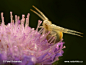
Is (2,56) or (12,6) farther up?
(12,6)

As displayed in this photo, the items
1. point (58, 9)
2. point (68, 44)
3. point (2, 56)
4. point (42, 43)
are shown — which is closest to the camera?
point (2, 56)

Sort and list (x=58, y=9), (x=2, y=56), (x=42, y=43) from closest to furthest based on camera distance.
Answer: (x=2, y=56) < (x=42, y=43) < (x=58, y=9)

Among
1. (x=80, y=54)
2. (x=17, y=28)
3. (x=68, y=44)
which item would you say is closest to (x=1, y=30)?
(x=17, y=28)

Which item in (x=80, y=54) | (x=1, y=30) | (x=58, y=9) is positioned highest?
(x=58, y=9)

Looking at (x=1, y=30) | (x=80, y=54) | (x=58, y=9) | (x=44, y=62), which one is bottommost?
(x=80, y=54)

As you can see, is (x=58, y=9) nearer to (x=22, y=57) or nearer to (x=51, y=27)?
(x=51, y=27)

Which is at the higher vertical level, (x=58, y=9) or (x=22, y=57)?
(x=58, y=9)

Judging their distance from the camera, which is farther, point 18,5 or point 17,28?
point 18,5

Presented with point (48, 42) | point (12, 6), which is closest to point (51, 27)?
point (48, 42)

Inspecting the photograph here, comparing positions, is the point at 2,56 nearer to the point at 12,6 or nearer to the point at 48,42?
the point at 48,42
